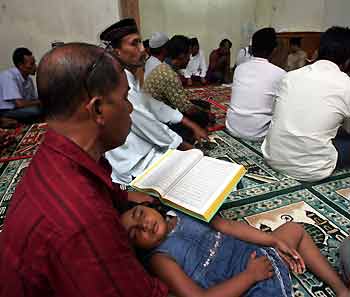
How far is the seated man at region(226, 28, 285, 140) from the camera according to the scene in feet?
7.23

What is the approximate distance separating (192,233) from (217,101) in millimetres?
2847

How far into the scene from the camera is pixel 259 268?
92 cm

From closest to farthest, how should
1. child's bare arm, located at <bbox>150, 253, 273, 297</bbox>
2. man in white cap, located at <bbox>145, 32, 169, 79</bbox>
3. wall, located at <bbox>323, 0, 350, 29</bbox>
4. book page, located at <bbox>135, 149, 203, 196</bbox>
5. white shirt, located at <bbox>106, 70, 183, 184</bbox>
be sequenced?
child's bare arm, located at <bbox>150, 253, 273, 297</bbox> → book page, located at <bbox>135, 149, 203, 196</bbox> → white shirt, located at <bbox>106, 70, 183, 184</bbox> → man in white cap, located at <bbox>145, 32, 169, 79</bbox> → wall, located at <bbox>323, 0, 350, 29</bbox>

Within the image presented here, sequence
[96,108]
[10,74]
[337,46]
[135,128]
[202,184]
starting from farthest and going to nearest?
[10,74]
[135,128]
[337,46]
[202,184]
[96,108]

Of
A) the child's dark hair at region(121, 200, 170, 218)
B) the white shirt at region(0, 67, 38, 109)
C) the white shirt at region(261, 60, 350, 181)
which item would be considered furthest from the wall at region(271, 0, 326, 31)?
the child's dark hair at region(121, 200, 170, 218)

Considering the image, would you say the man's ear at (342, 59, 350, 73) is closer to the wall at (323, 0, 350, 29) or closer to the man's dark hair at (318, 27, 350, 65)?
the man's dark hair at (318, 27, 350, 65)

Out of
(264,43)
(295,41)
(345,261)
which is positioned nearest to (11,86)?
(264,43)

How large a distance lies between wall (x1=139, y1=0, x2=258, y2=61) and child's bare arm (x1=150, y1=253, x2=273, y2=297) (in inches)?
202

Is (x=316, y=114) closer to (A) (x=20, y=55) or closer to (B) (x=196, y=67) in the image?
(A) (x=20, y=55)

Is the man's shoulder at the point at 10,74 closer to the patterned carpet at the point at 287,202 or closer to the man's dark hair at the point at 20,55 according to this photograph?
the man's dark hair at the point at 20,55

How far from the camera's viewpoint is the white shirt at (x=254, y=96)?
2.22 metres

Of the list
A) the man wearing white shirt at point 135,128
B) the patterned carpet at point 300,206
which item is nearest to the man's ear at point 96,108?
the patterned carpet at point 300,206

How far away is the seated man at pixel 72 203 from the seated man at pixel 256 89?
1764mm

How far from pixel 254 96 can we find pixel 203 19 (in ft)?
13.4
